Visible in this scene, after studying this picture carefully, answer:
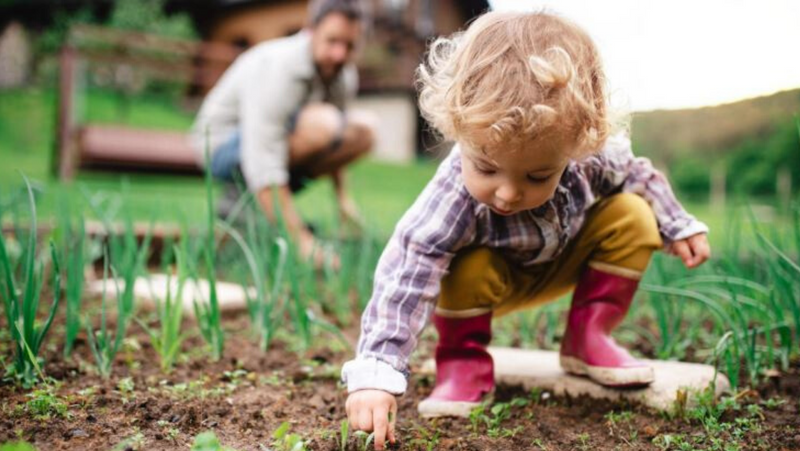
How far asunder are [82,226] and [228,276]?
1.35m

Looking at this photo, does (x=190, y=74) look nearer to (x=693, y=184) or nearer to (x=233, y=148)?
(x=233, y=148)

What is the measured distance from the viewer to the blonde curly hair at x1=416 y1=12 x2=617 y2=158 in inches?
44.9

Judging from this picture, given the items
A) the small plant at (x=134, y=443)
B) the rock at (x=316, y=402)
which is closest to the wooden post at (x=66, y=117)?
the rock at (x=316, y=402)

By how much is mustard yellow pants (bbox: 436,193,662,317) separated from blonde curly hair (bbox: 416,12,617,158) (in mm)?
287

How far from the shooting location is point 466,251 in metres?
1.46

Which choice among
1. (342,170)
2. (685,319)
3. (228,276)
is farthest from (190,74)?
(685,319)

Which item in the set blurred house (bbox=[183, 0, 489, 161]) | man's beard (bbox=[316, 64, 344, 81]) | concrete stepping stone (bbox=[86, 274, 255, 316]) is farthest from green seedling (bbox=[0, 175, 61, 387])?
blurred house (bbox=[183, 0, 489, 161])

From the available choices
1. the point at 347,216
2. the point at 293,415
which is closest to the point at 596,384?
the point at 293,415

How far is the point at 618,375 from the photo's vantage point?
144cm

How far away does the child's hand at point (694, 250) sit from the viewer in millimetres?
1490

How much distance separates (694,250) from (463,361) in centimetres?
54

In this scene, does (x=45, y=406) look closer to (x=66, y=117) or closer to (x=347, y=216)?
(x=347, y=216)

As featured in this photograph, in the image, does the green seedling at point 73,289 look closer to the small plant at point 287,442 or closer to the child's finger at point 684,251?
the small plant at point 287,442

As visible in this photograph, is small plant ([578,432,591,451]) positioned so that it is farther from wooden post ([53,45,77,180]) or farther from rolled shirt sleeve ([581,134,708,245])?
wooden post ([53,45,77,180])
